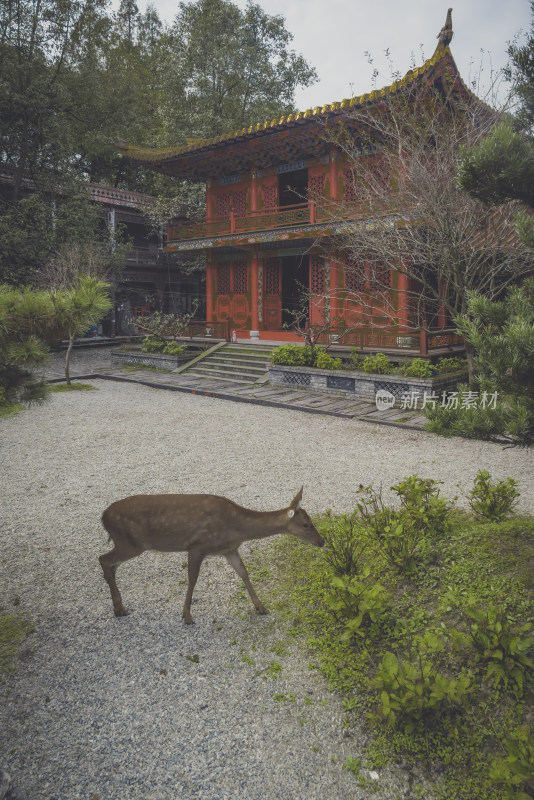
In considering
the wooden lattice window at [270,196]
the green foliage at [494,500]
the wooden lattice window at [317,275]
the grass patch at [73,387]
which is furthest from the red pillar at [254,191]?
the green foliage at [494,500]

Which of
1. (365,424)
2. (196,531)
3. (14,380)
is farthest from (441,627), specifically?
(365,424)

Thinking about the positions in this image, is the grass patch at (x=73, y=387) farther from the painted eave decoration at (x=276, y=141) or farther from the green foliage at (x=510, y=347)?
the green foliage at (x=510, y=347)

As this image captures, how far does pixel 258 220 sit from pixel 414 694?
61.8 feet

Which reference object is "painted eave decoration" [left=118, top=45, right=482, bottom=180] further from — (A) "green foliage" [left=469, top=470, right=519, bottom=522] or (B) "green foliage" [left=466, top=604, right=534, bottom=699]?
(B) "green foliage" [left=466, top=604, right=534, bottom=699]

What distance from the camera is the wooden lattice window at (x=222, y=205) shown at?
2250cm

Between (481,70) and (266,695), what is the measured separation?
12.3 m

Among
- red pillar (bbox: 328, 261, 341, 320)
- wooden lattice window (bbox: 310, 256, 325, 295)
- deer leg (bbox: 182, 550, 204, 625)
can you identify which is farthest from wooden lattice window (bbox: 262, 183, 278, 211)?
deer leg (bbox: 182, 550, 204, 625)

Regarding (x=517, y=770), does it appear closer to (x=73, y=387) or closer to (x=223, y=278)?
(x=73, y=387)

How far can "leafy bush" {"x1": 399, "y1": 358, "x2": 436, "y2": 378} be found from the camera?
12.8 m

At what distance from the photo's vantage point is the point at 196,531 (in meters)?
4.01

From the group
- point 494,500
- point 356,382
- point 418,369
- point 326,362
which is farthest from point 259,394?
point 494,500

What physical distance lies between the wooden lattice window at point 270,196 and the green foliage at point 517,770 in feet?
66.5

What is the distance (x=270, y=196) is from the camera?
20953mm

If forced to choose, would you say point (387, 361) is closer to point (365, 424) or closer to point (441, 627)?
point (365, 424)
